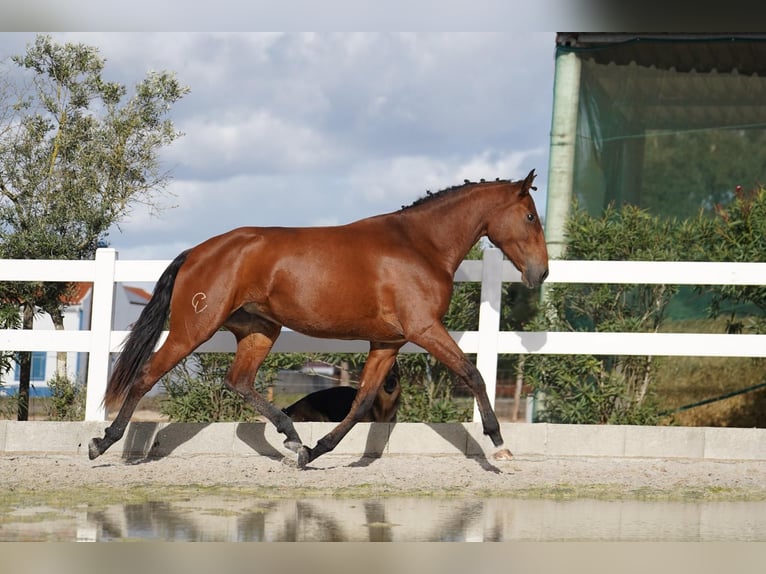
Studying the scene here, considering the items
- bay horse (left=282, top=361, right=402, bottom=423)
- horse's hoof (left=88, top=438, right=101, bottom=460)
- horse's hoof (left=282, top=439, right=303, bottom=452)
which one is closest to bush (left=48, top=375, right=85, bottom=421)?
bay horse (left=282, top=361, right=402, bottom=423)

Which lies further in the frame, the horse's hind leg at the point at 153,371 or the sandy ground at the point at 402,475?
the horse's hind leg at the point at 153,371

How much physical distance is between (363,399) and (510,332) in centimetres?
149

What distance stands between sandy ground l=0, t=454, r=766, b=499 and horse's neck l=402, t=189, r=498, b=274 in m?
1.42

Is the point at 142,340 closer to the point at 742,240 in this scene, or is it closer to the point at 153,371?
the point at 153,371

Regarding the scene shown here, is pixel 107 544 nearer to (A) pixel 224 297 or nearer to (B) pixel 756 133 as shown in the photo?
(A) pixel 224 297

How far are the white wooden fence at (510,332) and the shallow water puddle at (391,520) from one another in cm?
218

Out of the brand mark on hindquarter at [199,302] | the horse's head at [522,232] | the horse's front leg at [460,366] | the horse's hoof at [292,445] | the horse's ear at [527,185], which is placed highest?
the horse's ear at [527,185]

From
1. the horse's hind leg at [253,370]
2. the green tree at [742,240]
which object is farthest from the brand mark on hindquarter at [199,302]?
the green tree at [742,240]

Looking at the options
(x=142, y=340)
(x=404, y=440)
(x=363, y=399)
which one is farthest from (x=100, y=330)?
(x=404, y=440)

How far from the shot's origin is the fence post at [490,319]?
750cm

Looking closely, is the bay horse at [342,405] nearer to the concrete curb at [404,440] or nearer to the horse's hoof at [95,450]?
the concrete curb at [404,440]

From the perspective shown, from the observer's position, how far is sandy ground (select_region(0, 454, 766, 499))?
5.70 metres

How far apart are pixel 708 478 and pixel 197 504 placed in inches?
129
